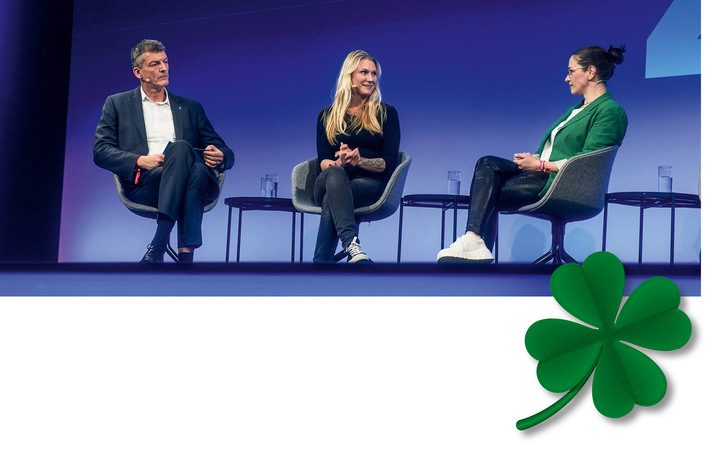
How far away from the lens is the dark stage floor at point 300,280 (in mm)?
1560

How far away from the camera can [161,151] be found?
338 centimetres

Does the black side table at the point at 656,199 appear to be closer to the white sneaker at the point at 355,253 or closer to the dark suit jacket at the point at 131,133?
the white sneaker at the point at 355,253

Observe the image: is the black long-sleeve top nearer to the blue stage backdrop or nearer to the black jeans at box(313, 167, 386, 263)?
the black jeans at box(313, 167, 386, 263)

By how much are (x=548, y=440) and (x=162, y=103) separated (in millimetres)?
2782

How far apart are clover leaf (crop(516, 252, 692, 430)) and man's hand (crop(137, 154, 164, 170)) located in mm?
2160

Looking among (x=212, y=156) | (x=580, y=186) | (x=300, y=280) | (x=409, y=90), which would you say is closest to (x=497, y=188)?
(x=580, y=186)

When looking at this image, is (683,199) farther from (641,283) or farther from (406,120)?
(641,283)

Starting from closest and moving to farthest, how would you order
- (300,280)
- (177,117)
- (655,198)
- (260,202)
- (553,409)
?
1. (553,409)
2. (300,280)
3. (177,117)
4. (655,198)
5. (260,202)

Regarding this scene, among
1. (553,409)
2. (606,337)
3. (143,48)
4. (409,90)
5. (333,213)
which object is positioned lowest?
(553,409)

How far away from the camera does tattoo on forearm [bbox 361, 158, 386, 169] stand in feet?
9.98

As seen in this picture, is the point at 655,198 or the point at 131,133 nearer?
the point at 131,133

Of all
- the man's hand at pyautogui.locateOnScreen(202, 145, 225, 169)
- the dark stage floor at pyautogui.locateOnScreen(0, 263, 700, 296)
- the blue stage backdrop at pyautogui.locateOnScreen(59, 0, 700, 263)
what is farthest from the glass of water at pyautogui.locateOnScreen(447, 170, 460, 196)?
the dark stage floor at pyautogui.locateOnScreen(0, 263, 700, 296)

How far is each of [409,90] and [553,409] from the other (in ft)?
13.7

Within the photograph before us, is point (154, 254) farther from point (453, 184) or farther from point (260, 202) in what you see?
point (453, 184)
